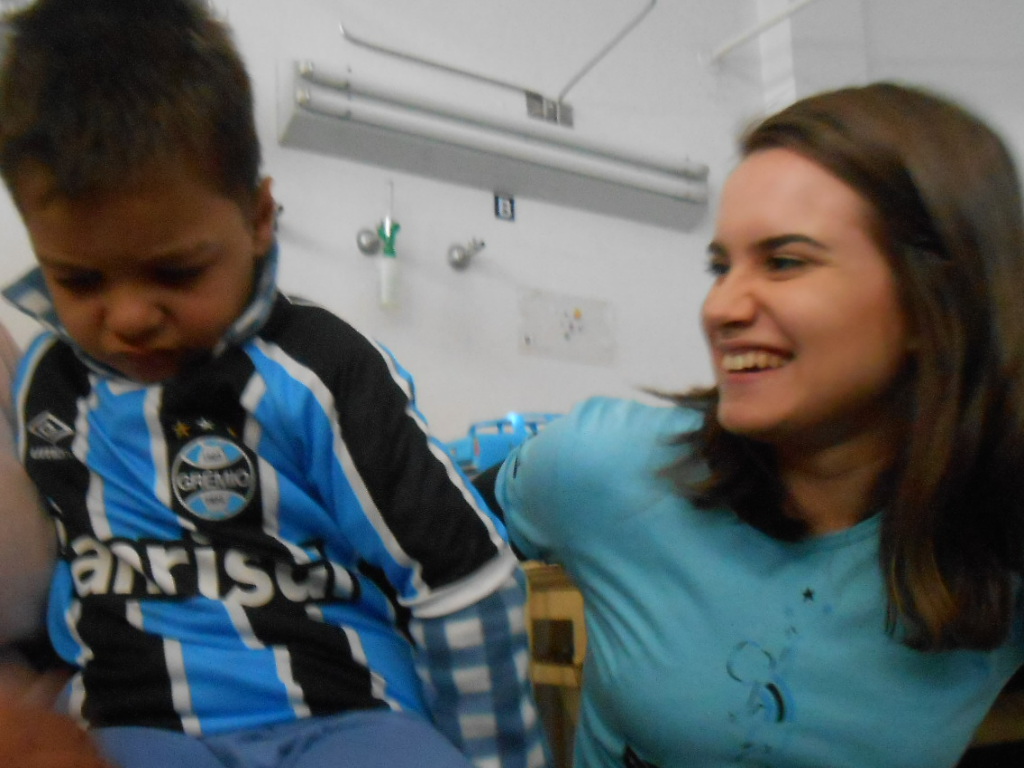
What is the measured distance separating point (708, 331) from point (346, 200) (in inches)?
37.7

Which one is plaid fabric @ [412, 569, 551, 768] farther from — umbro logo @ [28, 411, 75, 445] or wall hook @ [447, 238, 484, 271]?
wall hook @ [447, 238, 484, 271]

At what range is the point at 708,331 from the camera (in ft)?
2.39

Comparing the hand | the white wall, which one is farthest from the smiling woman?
the white wall

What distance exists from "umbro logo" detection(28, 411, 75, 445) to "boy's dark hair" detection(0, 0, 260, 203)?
197 millimetres

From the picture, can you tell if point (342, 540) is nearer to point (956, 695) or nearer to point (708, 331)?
point (708, 331)

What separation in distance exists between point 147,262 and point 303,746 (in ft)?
1.17

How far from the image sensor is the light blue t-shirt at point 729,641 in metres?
0.69

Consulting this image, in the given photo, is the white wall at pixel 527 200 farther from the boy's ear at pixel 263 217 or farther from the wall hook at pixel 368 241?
the boy's ear at pixel 263 217

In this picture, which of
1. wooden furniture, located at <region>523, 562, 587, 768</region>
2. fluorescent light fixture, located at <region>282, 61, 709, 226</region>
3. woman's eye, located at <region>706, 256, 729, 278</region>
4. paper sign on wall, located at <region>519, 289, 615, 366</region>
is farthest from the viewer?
paper sign on wall, located at <region>519, 289, 615, 366</region>

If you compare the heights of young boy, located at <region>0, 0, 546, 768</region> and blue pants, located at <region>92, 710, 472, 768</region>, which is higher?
young boy, located at <region>0, 0, 546, 768</region>

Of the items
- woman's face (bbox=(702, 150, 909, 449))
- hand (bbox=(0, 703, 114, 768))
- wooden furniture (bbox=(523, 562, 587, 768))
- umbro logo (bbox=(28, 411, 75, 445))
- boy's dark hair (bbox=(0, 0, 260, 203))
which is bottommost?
wooden furniture (bbox=(523, 562, 587, 768))

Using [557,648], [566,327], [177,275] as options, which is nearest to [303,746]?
[177,275]

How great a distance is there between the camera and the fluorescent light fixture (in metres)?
1.41

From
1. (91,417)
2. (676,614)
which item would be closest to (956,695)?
(676,614)
